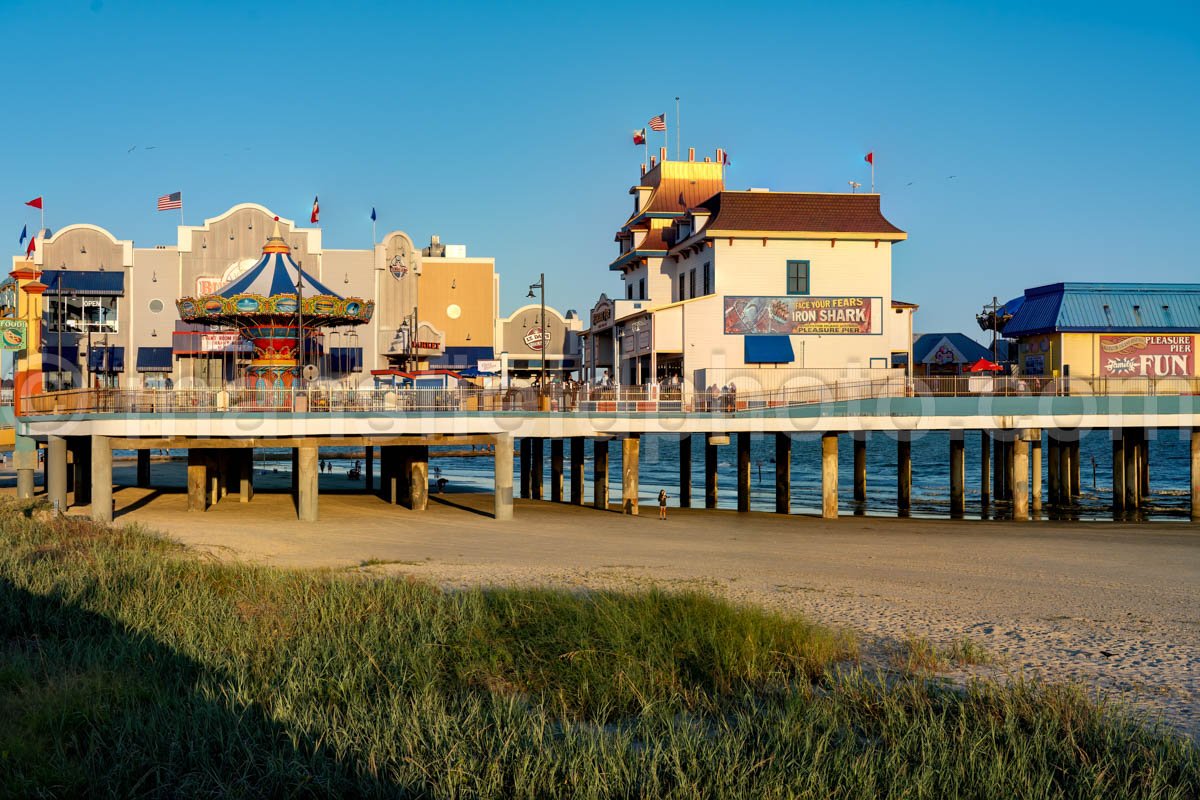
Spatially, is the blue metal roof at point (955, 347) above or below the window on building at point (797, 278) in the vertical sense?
below

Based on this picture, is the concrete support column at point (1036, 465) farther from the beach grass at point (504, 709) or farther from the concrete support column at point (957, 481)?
the beach grass at point (504, 709)

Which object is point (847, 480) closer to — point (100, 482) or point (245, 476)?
point (245, 476)

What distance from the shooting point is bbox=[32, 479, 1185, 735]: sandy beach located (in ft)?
53.0

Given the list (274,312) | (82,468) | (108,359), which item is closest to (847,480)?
(274,312)

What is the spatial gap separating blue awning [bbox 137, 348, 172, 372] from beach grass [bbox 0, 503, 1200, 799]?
4823 cm

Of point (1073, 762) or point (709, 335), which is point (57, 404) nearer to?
point (709, 335)

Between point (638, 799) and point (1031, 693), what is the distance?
5.31 meters

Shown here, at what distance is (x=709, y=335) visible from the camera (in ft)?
146

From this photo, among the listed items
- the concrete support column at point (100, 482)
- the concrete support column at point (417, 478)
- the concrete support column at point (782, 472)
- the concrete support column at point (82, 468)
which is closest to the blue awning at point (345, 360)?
the concrete support column at point (82, 468)

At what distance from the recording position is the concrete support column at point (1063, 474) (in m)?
48.0

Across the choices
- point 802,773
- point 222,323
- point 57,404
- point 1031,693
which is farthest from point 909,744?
point 222,323

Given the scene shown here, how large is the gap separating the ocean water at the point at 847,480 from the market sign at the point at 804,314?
25.7 feet

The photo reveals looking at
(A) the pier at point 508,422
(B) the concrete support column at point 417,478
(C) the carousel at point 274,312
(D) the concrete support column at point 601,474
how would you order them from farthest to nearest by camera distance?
(D) the concrete support column at point 601,474, (C) the carousel at point 274,312, (B) the concrete support column at point 417,478, (A) the pier at point 508,422

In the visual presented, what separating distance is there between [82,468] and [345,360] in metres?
23.3
